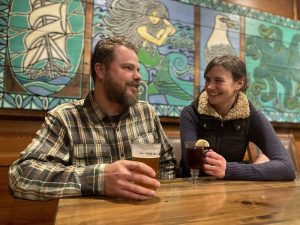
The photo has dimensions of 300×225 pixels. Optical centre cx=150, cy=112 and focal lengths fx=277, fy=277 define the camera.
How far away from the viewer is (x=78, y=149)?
125 cm

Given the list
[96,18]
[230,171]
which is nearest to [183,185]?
[230,171]

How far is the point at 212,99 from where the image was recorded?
1640 mm

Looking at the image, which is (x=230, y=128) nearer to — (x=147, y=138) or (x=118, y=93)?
(x=147, y=138)

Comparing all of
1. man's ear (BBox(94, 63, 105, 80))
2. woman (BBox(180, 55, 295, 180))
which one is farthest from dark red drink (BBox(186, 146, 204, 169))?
man's ear (BBox(94, 63, 105, 80))

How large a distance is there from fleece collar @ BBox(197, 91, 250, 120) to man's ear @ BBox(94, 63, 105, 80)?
0.59 metres

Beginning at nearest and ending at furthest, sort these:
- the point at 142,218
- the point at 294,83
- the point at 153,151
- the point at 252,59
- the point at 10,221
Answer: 1. the point at 142,218
2. the point at 153,151
3. the point at 10,221
4. the point at 252,59
5. the point at 294,83

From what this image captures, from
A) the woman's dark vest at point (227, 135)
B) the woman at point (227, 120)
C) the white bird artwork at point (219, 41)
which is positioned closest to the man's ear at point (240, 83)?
the woman at point (227, 120)

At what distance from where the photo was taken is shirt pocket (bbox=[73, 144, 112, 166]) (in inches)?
49.1

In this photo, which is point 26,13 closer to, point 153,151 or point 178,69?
point 178,69

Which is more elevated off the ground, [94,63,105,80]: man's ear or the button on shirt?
[94,63,105,80]: man's ear

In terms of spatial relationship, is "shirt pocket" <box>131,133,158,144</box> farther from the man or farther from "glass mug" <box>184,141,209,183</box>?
"glass mug" <box>184,141,209,183</box>

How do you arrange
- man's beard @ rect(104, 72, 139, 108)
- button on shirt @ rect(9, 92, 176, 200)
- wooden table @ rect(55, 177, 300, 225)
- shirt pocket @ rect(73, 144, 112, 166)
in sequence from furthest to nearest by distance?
man's beard @ rect(104, 72, 139, 108) < shirt pocket @ rect(73, 144, 112, 166) < button on shirt @ rect(9, 92, 176, 200) < wooden table @ rect(55, 177, 300, 225)

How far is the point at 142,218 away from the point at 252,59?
2.54m

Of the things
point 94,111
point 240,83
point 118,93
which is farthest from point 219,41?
point 94,111
